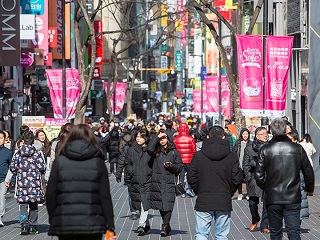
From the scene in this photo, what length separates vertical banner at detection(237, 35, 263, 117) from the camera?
24703 mm

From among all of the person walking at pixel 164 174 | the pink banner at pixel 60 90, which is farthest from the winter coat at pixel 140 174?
the pink banner at pixel 60 90

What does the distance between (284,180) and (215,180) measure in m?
0.78

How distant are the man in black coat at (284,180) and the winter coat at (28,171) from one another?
5352mm

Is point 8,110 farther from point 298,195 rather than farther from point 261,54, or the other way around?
point 298,195

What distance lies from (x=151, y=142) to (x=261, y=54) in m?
9.62

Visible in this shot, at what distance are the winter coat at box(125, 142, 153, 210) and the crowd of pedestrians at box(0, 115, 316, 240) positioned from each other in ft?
0.05

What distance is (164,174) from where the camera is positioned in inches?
620

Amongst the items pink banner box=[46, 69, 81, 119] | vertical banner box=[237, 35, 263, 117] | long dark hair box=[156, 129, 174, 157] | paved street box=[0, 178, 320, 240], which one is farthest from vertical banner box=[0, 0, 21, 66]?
long dark hair box=[156, 129, 174, 157]

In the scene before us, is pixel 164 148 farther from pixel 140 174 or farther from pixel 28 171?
pixel 28 171

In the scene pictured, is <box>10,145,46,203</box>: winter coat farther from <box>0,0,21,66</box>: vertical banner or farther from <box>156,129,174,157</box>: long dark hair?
<box>0,0,21,66</box>: vertical banner

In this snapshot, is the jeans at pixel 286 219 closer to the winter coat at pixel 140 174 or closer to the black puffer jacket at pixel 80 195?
the black puffer jacket at pixel 80 195

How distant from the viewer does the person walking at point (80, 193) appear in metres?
8.87

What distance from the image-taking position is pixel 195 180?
11750 millimetres

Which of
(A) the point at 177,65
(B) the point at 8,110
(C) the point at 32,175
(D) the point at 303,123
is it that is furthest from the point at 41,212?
(A) the point at 177,65
